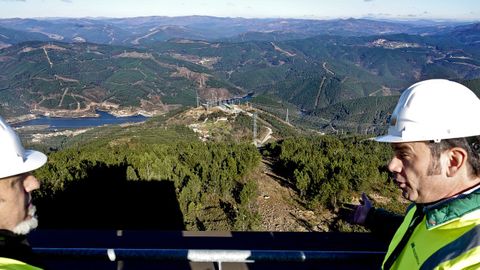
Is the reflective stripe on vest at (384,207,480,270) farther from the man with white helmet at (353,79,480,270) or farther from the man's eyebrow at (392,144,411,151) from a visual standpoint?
the man's eyebrow at (392,144,411,151)

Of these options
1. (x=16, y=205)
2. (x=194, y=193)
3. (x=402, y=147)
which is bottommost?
(x=194, y=193)

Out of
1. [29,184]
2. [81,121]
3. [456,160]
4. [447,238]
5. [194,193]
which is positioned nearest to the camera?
[447,238]

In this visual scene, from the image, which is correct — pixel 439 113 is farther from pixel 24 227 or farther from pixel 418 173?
pixel 24 227

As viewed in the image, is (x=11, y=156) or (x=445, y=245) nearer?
(x=445, y=245)

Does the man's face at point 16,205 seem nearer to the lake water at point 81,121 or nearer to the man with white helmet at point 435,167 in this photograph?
the man with white helmet at point 435,167

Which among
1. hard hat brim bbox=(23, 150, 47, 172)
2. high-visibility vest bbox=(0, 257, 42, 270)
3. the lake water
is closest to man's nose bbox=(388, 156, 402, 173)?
high-visibility vest bbox=(0, 257, 42, 270)

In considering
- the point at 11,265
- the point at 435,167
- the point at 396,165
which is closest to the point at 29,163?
the point at 11,265

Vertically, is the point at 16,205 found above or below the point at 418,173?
below

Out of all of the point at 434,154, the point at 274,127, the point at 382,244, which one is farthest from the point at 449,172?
the point at 274,127
